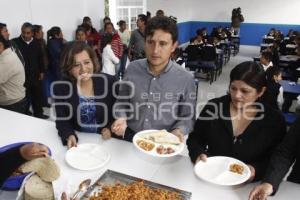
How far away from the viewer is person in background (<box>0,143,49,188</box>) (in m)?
1.12

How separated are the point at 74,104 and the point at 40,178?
0.66 m

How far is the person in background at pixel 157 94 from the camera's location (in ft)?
5.15

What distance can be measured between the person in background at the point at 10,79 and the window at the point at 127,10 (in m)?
4.78

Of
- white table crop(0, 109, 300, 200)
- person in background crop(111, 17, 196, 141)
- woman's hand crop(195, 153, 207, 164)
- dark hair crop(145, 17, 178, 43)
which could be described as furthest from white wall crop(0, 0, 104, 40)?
woman's hand crop(195, 153, 207, 164)

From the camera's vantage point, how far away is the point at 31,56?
3.81m

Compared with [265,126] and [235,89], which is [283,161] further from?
[235,89]

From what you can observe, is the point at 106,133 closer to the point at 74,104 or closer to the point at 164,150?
the point at 74,104

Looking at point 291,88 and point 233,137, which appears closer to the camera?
point 233,137

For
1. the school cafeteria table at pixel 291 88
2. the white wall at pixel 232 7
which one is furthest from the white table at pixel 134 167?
the white wall at pixel 232 7

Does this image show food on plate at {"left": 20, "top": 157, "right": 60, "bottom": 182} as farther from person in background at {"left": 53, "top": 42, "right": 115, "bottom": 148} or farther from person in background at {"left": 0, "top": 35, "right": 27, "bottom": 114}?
person in background at {"left": 0, "top": 35, "right": 27, "bottom": 114}

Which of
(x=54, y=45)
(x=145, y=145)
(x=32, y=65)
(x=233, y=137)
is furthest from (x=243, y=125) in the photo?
(x=54, y=45)

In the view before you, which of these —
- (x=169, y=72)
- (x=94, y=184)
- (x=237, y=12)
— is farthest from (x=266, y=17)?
(x=94, y=184)

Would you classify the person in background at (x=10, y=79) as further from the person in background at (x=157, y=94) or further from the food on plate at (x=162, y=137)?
the food on plate at (x=162, y=137)

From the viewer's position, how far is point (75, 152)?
4.76 ft
